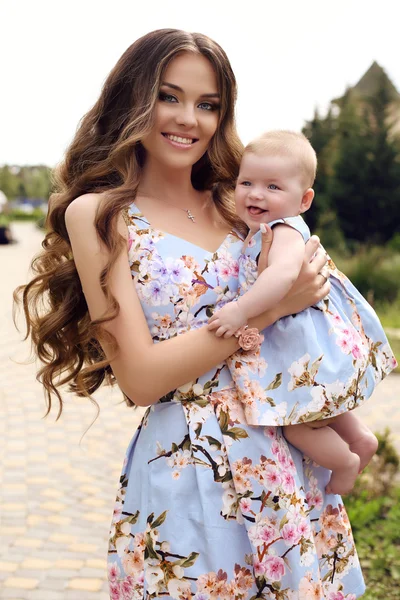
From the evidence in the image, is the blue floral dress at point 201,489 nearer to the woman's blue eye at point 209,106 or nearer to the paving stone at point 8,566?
the woman's blue eye at point 209,106

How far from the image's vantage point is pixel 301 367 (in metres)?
1.90

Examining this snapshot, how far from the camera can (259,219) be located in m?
2.06

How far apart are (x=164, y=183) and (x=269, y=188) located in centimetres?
39

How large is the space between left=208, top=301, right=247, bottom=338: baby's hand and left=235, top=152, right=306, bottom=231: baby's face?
1.02 ft

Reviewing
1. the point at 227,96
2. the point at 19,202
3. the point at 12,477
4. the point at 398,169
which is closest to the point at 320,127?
the point at 398,169

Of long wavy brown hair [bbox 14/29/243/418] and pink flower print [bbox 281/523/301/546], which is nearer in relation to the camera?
pink flower print [bbox 281/523/301/546]

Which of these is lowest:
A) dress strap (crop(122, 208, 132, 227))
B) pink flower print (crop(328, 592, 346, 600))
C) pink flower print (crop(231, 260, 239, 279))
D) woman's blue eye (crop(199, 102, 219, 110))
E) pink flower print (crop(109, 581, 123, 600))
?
pink flower print (crop(328, 592, 346, 600))

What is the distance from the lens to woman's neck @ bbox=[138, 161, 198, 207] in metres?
2.23

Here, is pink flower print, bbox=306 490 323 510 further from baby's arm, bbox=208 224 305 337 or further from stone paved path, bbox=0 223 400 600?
stone paved path, bbox=0 223 400 600

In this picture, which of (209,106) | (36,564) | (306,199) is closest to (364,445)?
(306,199)

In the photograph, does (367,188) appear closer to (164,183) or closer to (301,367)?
(164,183)

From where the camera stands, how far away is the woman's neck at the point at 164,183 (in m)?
2.23

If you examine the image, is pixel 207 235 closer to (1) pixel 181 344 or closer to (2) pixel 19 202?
(1) pixel 181 344

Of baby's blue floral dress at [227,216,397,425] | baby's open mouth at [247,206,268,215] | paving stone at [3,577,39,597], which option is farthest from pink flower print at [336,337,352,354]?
paving stone at [3,577,39,597]
